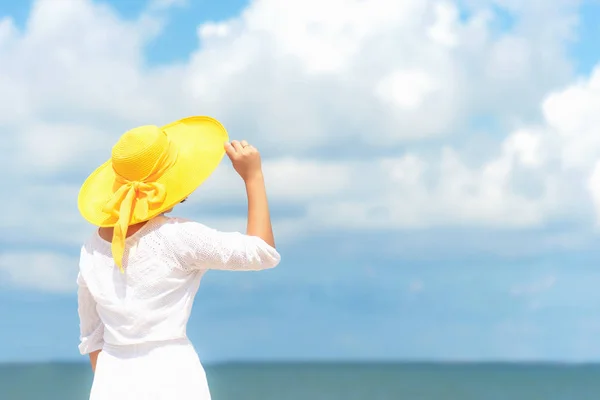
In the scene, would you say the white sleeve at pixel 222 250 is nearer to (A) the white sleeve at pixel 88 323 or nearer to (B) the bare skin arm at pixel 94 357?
(A) the white sleeve at pixel 88 323

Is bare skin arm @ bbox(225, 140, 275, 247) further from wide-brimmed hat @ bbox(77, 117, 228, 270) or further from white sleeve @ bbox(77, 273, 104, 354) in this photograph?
white sleeve @ bbox(77, 273, 104, 354)

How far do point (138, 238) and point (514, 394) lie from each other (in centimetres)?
4509

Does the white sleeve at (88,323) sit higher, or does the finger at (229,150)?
the finger at (229,150)

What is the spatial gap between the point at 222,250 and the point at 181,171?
1.18 ft

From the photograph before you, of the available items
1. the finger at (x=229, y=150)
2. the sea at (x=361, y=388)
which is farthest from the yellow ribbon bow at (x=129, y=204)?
the sea at (x=361, y=388)

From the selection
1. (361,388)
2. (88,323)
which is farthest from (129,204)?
(361,388)

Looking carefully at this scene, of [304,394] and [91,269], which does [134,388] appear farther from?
[304,394]

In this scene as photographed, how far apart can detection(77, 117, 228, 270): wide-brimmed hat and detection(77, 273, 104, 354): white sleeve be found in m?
0.30

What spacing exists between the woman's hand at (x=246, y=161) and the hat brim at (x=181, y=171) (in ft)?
0.30

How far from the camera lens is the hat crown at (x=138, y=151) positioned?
321 centimetres

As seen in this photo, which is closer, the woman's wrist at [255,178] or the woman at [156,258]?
the woman at [156,258]

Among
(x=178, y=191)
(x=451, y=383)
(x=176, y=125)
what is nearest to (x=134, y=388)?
(x=178, y=191)

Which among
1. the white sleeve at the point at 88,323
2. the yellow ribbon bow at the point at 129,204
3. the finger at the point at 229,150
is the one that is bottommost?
the white sleeve at the point at 88,323

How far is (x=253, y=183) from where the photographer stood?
325 centimetres
